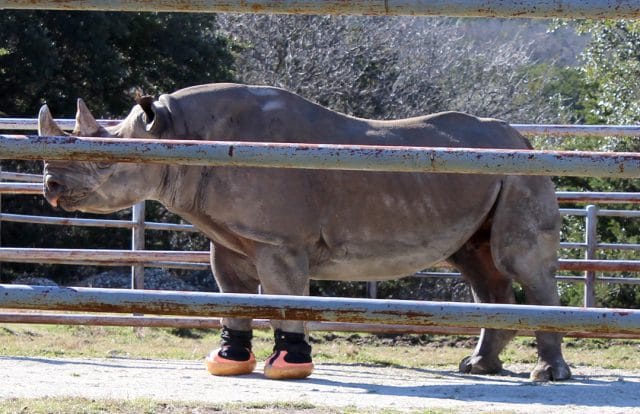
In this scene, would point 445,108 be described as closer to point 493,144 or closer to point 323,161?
point 493,144

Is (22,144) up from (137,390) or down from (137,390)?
up

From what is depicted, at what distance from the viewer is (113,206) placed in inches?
275

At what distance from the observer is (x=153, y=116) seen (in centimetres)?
697

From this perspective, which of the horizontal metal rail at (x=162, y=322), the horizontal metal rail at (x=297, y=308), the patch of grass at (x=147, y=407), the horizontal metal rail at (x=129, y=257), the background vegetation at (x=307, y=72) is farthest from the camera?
the background vegetation at (x=307, y=72)

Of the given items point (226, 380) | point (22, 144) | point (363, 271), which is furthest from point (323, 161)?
point (363, 271)

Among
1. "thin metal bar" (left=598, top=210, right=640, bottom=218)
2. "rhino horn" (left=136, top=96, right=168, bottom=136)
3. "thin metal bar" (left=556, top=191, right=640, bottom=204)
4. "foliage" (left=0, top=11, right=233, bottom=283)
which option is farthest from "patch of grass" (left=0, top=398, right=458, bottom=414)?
"foliage" (left=0, top=11, right=233, bottom=283)

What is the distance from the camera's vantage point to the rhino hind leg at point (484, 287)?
752 cm

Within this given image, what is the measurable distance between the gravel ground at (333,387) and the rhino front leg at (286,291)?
0.10 meters

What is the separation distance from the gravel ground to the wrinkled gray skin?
416mm

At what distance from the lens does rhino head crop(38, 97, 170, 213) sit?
6742 millimetres

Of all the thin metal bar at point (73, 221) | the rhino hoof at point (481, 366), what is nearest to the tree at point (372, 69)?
the thin metal bar at point (73, 221)

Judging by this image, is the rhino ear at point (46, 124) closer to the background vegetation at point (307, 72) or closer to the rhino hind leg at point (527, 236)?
the rhino hind leg at point (527, 236)

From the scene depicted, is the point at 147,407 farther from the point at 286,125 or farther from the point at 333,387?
the point at 286,125

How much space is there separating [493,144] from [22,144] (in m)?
4.55
